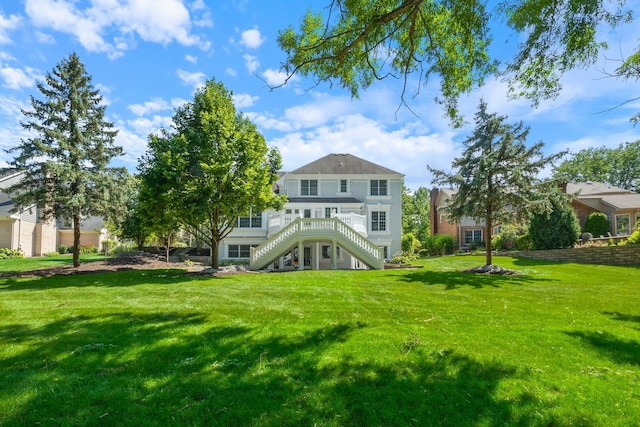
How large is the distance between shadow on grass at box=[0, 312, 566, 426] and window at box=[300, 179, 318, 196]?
23627 millimetres

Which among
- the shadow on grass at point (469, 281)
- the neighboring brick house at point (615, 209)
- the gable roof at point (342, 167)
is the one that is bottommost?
the shadow on grass at point (469, 281)

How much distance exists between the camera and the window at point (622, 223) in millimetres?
30875

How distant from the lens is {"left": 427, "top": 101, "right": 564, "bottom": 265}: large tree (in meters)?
15.9

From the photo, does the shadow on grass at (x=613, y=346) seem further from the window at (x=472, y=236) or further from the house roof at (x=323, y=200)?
the window at (x=472, y=236)

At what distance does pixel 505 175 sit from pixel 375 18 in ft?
40.8

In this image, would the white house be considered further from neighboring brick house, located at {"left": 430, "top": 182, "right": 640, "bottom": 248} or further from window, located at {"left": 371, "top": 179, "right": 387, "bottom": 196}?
neighboring brick house, located at {"left": 430, "top": 182, "right": 640, "bottom": 248}

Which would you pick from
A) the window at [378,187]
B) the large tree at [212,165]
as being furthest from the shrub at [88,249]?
the window at [378,187]

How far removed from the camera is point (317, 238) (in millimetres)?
19500

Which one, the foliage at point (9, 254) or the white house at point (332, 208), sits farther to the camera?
the foliage at point (9, 254)

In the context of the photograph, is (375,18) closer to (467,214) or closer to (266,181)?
(266,181)

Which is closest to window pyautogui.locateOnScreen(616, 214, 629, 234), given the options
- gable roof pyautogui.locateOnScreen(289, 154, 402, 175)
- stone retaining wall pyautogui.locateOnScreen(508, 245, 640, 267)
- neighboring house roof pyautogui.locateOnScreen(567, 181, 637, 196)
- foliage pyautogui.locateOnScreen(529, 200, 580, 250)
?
neighboring house roof pyautogui.locateOnScreen(567, 181, 637, 196)

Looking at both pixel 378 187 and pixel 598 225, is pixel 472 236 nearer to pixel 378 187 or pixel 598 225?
pixel 598 225

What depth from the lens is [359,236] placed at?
19.5 m

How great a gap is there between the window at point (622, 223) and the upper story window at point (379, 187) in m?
20.3
